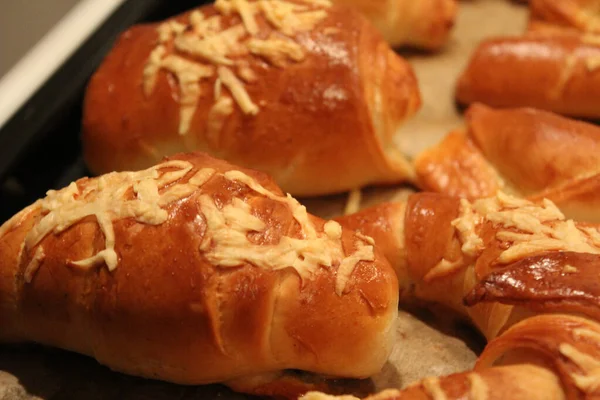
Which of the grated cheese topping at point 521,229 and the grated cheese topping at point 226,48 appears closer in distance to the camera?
the grated cheese topping at point 521,229

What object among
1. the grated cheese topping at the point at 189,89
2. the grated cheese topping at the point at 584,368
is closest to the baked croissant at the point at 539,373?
Answer: the grated cheese topping at the point at 584,368

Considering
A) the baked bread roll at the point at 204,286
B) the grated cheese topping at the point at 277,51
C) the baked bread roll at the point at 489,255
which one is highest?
the grated cheese topping at the point at 277,51

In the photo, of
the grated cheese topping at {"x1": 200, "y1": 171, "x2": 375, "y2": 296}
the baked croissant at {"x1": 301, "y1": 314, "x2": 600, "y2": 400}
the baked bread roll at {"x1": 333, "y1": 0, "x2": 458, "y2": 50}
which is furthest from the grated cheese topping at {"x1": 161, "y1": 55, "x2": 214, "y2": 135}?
the baked croissant at {"x1": 301, "y1": 314, "x2": 600, "y2": 400}

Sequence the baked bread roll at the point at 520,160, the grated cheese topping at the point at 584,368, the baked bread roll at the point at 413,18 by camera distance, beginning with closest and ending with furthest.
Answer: the grated cheese topping at the point at 584,368 < the baked bread roll at the point at 520,160 < the baked bread roll at the point at 413,18

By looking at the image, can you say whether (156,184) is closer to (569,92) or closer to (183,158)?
(183,158)

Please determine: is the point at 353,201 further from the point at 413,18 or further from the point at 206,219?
the point at 413,18

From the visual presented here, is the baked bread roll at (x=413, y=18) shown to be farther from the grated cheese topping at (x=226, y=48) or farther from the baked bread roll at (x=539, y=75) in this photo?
the grated cheese topping at (x=226, y=48)

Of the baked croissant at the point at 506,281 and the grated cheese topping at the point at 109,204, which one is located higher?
the grated cheese topping at the point at 109,204

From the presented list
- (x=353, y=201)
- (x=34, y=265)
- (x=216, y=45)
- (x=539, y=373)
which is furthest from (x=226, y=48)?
(x=539, y=373)
